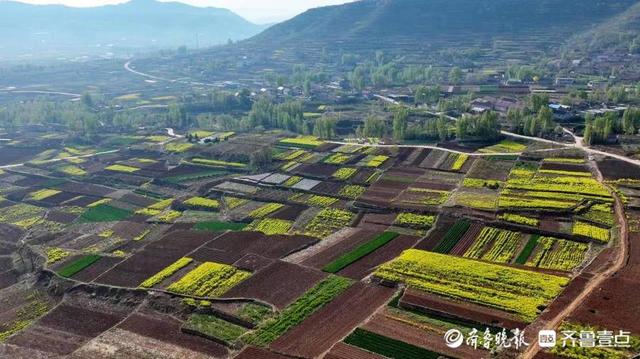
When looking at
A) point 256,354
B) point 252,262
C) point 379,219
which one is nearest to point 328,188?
point 379,219

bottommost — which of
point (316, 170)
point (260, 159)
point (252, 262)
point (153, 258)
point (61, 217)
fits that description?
point (61, 217)

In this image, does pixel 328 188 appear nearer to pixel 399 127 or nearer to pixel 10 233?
pixel 399 127

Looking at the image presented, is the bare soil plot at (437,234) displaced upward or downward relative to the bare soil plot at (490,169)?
downward

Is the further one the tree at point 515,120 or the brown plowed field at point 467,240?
the tree at point 515,120

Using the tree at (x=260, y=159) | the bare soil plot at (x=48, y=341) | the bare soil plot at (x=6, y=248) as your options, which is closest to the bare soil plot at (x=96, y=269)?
the bare soil plot at (x=48, y=341)

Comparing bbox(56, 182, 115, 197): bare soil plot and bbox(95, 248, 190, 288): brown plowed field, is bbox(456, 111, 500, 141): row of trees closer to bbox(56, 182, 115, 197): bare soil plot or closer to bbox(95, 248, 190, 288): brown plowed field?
bbox(95, 248, 190, 288): brown plowed field

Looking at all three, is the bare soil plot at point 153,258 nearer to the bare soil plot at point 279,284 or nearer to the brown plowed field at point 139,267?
the brown plowed field at point 139,267

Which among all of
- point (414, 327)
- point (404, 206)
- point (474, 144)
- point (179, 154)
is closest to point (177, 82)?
point (179, 154)
